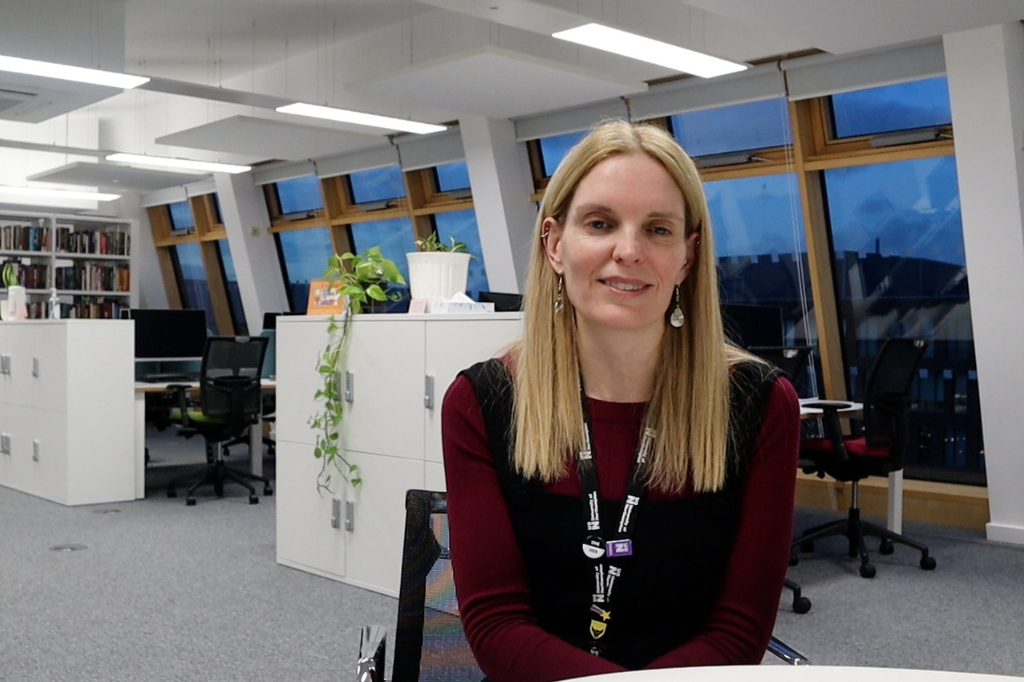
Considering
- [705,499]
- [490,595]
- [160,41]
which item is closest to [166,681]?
[490,595]

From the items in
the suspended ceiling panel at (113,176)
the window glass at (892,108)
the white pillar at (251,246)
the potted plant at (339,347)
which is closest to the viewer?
the potted plant at (339,347)

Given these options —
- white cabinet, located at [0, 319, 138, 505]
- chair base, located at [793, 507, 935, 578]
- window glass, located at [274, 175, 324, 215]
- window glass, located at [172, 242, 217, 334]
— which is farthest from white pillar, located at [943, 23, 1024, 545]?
window glass, located at [172, 242, 217, 334]

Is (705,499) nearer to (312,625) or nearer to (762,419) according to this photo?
(762,419)

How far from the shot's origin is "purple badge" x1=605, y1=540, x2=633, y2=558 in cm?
148

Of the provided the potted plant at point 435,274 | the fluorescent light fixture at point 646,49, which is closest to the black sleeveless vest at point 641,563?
the potted plant at point 435,274

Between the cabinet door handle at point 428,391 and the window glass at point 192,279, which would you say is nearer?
the cabinet door handle at point 428,391

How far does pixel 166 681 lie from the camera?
11.2 ft

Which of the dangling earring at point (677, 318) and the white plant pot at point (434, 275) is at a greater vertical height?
the white plant pot at point (434, 275)

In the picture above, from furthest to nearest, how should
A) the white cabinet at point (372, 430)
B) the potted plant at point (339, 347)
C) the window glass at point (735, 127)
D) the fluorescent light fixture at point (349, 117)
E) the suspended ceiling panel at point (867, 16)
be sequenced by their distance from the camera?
1. the fluorescent light fixture at point (349, 117)
2. the window glass at point (735, 127)
3. the suspended ceiling panel at point (867, 16)
4. the potted plant at point (339, 347)
5. the white cabinet at point (372, 430)

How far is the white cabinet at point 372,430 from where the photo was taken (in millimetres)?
4191

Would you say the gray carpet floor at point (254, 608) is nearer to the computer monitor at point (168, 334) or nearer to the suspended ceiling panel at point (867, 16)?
the computer monitor at point (168, 334)

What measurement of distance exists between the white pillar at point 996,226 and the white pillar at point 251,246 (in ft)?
26.2

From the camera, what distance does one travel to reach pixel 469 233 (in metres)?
9.80

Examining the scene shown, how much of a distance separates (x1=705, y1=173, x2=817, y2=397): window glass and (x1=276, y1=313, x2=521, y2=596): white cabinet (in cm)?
317
